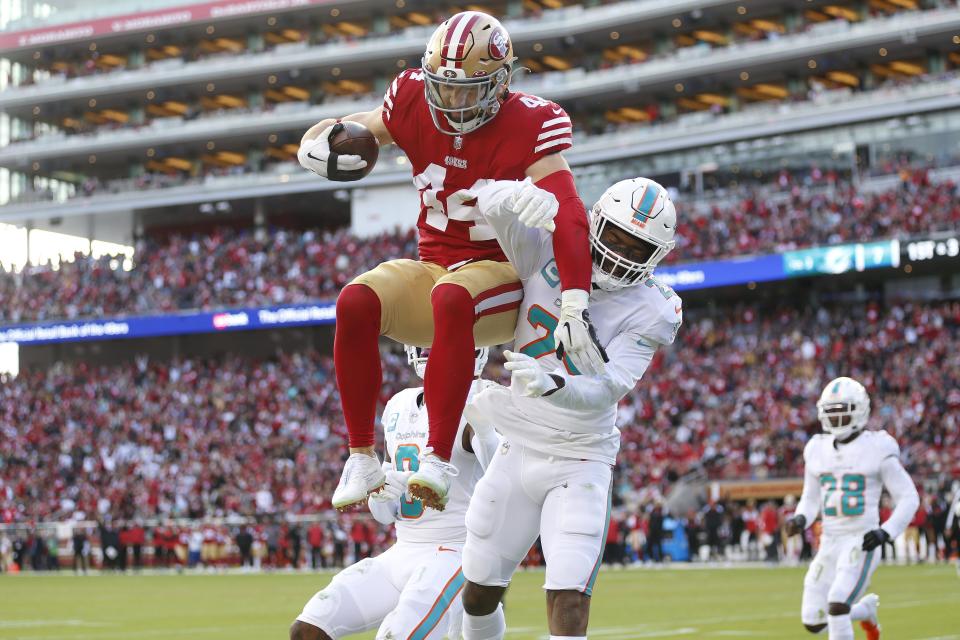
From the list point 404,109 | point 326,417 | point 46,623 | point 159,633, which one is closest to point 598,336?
point 404,109

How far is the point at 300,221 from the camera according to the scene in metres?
50.6

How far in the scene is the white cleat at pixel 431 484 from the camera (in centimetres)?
525

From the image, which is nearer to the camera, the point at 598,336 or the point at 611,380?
the point at 611,380

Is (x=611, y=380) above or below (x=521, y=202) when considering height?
below

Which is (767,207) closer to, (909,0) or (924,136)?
(924,136)

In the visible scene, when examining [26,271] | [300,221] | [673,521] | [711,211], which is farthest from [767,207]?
[26,271]

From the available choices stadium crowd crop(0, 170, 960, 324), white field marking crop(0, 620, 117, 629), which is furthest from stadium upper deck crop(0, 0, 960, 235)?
white field marking crop(0, 620, 117, 629)

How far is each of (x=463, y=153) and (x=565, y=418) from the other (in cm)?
130

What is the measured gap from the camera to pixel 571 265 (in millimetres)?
5500

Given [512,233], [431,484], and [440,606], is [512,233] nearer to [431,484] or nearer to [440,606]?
[431,484]

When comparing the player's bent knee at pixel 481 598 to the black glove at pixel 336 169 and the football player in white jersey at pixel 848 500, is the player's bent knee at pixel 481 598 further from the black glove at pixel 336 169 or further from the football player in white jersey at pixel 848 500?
the football player in white jersey at pixel 848 500

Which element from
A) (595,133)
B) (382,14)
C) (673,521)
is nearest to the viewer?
(673,521)

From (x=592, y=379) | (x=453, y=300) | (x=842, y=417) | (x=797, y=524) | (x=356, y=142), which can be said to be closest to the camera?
(x=453, y=300)

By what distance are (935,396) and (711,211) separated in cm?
1143
